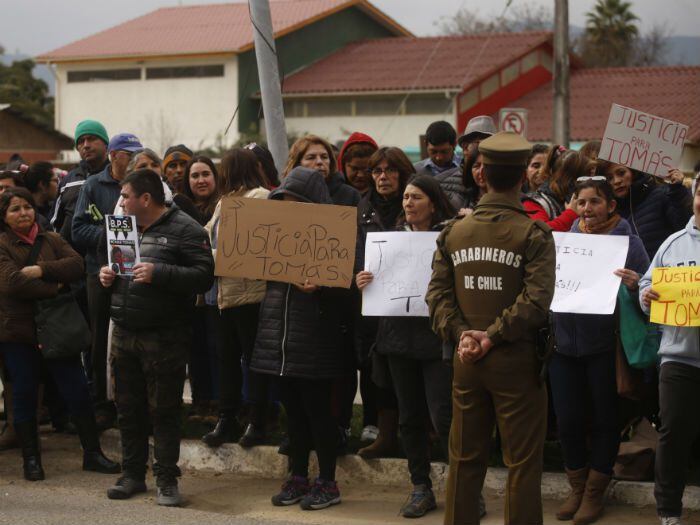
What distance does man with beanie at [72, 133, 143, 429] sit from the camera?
28.7 feet

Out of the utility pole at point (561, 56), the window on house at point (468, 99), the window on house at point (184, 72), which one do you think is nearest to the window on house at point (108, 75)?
the window on house at point (184, 72)

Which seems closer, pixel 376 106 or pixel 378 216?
pixel 378 216

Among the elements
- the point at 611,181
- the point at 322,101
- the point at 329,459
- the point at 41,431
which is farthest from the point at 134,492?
the point at 322,101

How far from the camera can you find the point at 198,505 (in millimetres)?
7492

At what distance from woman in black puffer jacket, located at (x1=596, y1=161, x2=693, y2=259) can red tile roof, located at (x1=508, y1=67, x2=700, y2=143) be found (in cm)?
3298

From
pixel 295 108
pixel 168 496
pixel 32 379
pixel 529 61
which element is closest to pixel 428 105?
pixel 529 61

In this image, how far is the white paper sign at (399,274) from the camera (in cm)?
687

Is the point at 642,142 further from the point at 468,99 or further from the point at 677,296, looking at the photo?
the point at 468,99

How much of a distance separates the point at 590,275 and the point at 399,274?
114 centimetres

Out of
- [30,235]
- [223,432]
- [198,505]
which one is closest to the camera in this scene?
[198,505]

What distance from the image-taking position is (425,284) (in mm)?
6875

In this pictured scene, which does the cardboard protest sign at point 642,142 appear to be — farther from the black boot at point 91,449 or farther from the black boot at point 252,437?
the black boot at point 91,449

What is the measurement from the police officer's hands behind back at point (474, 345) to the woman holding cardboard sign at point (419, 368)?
1.23 m

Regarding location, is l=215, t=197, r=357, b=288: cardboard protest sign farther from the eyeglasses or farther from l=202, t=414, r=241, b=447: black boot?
l=202, t=414, r=241, b=447: black boot
